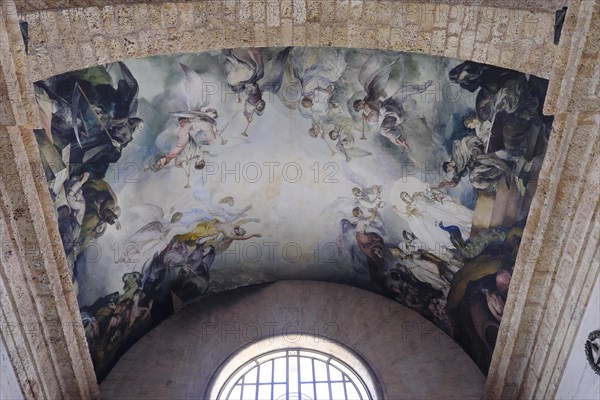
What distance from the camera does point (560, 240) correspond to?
8.75m

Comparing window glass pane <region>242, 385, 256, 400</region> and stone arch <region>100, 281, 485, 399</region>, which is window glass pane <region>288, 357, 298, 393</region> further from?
window glass pane <region>242, 385, 256, 400</region>

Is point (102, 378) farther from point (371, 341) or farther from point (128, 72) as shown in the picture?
point (128, 72)

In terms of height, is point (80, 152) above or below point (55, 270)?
above

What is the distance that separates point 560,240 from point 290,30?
3813mm

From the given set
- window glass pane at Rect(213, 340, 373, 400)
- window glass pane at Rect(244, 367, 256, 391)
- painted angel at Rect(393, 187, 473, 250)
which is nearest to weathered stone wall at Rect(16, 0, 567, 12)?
painted angel at Rect(393, 187, 473, 250)

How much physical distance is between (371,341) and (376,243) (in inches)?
59.6

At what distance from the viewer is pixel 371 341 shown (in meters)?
11.9

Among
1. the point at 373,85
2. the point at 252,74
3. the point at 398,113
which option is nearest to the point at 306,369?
the point at 398,113

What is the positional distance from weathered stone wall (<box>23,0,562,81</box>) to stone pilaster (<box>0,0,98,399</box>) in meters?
0.41

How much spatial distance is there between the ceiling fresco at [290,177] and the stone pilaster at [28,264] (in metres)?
0.59

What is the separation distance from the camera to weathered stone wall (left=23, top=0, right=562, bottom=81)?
773 centimetres

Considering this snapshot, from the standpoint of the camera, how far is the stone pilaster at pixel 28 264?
24.4 ft

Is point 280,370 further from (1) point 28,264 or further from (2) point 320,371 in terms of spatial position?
(1) point 28,264

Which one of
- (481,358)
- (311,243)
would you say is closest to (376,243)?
(311,243)
